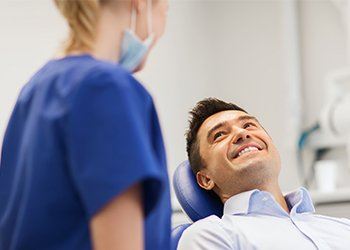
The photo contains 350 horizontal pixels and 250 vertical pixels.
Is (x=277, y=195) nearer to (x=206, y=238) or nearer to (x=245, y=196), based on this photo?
(x=245, y=196)

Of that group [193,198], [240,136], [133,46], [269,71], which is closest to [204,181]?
[193,198]

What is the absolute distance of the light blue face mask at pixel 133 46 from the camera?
3.66 ft

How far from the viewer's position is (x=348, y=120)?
3150 millimetres

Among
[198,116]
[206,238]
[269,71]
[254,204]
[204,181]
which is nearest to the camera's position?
[206,238]

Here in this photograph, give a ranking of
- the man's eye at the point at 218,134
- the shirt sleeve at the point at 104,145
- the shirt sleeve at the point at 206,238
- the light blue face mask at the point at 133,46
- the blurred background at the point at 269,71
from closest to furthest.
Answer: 1. the shirt sleeve at the point at 104,145
2. the light blue face mask at the point at 133,46
3. the shirt sleeve at the point at 206,238
4. the man's eye at the point at 218,134
5. the blurred background at the point at 269,71

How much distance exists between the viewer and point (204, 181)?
6.89ft

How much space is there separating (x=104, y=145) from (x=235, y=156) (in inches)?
42.9

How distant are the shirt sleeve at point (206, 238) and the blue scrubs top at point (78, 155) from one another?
68cm

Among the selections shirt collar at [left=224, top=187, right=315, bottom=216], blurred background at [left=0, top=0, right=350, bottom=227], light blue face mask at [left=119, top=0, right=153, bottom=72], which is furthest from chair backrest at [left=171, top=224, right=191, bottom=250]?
blurred background at [left=0, top=0, right=350, bottom=227]

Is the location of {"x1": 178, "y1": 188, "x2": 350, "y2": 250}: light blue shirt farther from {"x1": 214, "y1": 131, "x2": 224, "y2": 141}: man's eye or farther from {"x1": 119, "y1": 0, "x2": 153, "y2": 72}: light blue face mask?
{"x1": 119, "y1": 0, "x2": 153, "y2": 72}: light blue face mask

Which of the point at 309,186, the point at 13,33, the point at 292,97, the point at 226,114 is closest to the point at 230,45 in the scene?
the point at 292,97

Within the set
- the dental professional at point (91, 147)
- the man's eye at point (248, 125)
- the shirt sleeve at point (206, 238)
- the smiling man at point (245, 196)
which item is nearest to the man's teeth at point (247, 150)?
the smiling man at point (245, 196)

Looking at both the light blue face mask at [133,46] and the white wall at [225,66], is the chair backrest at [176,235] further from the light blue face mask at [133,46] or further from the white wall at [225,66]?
the white wall at [225,66]

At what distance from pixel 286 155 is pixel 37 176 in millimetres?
2670
